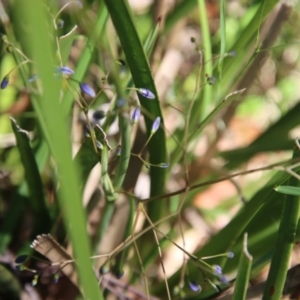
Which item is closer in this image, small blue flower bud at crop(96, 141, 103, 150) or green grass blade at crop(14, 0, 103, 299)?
green grass blade at crop(14, 0, 103, 299)

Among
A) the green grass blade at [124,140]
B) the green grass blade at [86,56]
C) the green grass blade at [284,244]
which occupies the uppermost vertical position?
the green grass blade at [86,56]

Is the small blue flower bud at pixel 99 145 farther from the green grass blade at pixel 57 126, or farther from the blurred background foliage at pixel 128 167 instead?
the green grass blade at pixel 57 126

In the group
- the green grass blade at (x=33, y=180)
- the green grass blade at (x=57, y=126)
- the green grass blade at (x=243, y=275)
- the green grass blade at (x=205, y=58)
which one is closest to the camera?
the green grass blade at (x=57, y=126)

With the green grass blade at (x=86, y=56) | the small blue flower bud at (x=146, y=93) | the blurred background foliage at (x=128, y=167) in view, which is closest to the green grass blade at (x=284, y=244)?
the blurred background foliage at (x=128, y=167)

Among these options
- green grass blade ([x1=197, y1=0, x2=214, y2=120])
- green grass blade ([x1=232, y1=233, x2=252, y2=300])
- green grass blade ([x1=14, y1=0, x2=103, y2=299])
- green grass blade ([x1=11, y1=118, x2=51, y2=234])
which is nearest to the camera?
green grass blade ([x1=14, y1=0, x2=103, y2=299])

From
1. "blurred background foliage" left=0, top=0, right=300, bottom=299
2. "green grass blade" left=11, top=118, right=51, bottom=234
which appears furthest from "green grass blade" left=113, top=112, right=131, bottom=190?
"green grass blade" left=11, top=118, right=51, bottom=234

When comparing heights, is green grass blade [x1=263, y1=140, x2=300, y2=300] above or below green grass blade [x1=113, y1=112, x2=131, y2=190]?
below

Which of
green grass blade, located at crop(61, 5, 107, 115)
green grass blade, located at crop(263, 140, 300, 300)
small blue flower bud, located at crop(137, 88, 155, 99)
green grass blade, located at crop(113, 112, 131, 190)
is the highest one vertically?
green grass blade, located at crop(61, 5, 107, 115)

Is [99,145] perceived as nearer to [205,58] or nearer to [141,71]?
[141,71]

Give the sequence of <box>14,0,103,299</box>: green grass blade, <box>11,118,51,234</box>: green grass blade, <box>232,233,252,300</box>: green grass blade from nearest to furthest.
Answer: <box>14,0,103,299</box>: green grass blade < <box>232,233,252,300</box>: green grass blade < <box>11,118,51,234</box>: green grass blade

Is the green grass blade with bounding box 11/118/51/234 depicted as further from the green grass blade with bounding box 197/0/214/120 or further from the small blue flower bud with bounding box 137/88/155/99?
the green grass blade with bounding box 197/0/214/120
